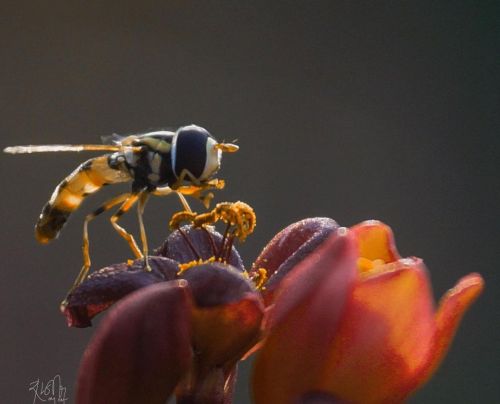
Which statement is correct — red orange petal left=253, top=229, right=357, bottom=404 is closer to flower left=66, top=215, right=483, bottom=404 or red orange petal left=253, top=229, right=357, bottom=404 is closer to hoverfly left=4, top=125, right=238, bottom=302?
flower left=66, top=215, right=483, bottom=404

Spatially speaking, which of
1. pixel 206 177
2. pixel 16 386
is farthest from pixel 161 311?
pixel 16 386

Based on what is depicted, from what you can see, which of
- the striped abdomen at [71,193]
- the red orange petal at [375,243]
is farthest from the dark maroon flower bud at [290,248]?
the striped abdomen at [71,193]

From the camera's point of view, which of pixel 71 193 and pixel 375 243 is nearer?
pixel 375 243

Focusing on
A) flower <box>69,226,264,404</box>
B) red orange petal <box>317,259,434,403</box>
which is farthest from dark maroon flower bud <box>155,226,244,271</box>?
red orange petal <box>317,259,434,403</box>

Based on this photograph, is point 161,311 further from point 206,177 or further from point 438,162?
point 438,162

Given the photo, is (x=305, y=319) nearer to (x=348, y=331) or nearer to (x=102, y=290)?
(x=348, y=331)

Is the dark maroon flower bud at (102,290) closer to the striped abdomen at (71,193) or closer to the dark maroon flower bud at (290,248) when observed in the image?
the dark maroon flower bud at (290,248)

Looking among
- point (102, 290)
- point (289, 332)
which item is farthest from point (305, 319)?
point (102, 290)
